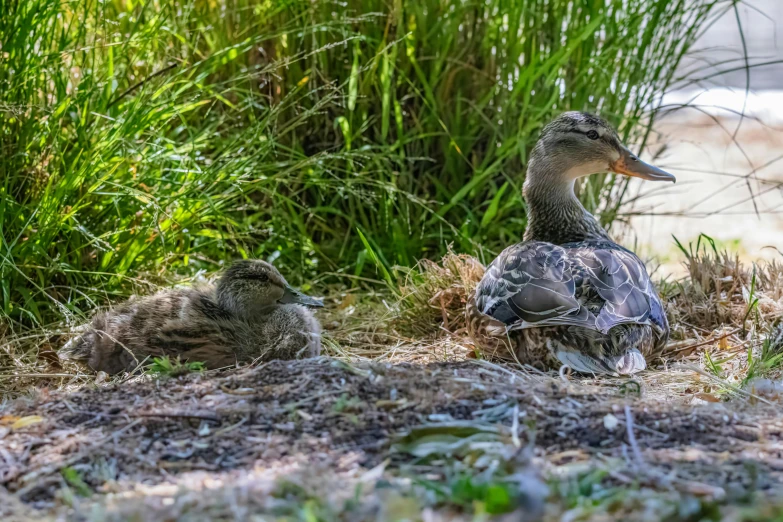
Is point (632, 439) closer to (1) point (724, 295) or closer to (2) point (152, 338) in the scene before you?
(2) point (152, 338)

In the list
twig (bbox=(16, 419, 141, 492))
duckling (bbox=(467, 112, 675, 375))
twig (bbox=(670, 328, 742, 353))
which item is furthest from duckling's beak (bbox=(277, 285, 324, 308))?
twig (bbox=(670, 328, 742, 353))

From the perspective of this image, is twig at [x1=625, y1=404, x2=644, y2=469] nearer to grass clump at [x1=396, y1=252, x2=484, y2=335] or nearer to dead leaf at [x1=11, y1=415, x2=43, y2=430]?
dead leaf at [x1=11, y1=415, x2=43, y2=430]

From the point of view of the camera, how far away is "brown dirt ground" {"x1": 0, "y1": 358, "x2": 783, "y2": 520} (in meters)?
2.51

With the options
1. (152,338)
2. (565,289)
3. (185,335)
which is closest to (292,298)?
(185,335)

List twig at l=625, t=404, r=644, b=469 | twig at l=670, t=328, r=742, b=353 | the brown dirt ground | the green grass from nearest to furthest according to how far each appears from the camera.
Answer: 1. the brown dirt ground
2. twig at l=625, t=404, r=644, b=469
3. twig at l=670, t=328, r=742, b=353
4. the green grass

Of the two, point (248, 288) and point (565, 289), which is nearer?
point (565, 289)

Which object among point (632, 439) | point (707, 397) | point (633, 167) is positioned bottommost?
point (707, 397)

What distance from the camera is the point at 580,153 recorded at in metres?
5.27

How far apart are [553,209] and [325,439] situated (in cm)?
272

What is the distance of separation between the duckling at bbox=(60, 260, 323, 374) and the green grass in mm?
548

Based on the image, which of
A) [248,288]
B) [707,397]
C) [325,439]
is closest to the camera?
[325,439]

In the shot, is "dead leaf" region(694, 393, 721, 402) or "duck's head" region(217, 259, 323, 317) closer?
"dead leaf" region(694, 393, 721, 402)

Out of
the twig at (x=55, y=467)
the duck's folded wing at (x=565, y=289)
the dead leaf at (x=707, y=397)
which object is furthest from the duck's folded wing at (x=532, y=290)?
the twig at (x=55, y=467)

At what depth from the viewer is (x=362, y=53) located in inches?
231
